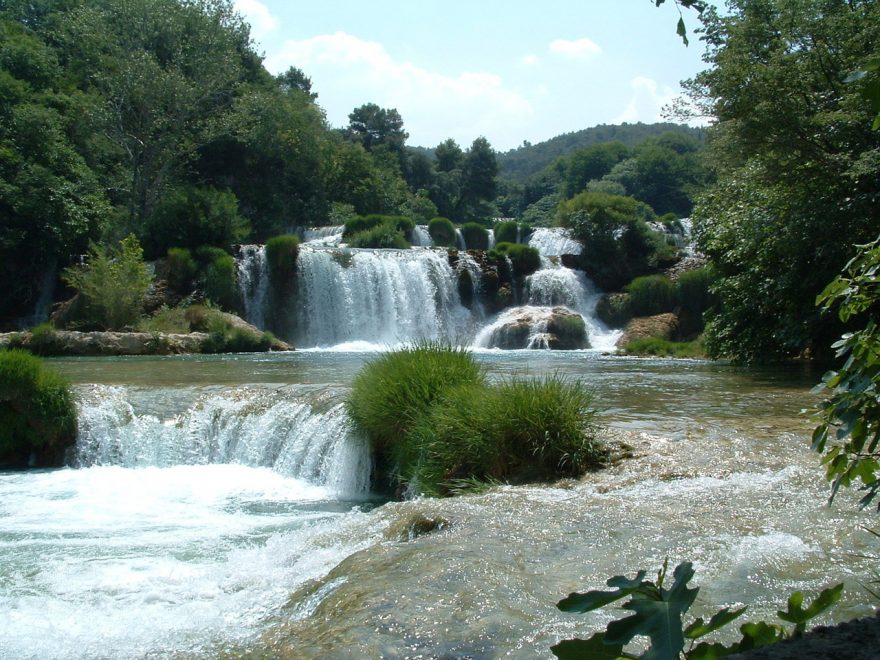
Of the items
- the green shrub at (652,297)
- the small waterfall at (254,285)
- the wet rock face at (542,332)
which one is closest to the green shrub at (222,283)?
the small waterfall at (254,285)

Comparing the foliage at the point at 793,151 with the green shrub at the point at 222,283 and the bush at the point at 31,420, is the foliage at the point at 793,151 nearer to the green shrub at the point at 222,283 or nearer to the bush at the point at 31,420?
the bush at the point at 31,420

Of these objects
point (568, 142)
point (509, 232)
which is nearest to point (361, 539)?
point (509, 232)

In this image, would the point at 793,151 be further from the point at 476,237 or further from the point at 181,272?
the point at 476,237

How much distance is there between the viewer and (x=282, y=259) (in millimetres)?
23938

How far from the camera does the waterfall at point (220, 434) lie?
340 inches

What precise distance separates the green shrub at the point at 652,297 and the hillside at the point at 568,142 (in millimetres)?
96277

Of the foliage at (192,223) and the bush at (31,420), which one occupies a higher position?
the foliage at (192,223)

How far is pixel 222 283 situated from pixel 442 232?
1251 cm

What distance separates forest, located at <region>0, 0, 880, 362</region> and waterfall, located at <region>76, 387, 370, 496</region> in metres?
5.15

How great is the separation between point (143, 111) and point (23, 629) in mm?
27181

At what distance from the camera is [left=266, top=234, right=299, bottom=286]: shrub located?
23.9m

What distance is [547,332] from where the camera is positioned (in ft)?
74.4

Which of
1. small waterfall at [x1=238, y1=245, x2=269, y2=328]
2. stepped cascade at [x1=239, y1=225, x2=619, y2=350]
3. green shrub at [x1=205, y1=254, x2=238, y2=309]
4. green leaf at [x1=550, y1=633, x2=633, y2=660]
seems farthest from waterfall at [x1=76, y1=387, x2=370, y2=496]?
small waterfall at [x1=238, y1=245, x2=269, y2=328]

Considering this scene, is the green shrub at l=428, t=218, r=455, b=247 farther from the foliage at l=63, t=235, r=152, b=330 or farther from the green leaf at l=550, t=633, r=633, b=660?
the green leaf at l=550, t=633, r=633, b=660
